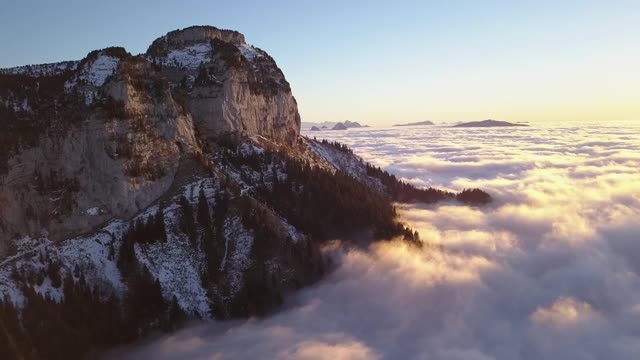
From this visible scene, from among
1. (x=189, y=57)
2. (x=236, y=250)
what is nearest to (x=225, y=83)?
(x=189, y=57)

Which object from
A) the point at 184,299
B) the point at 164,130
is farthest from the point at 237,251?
the point at 164,130

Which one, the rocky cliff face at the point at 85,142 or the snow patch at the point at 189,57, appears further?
the snow patch at the point at 189,57

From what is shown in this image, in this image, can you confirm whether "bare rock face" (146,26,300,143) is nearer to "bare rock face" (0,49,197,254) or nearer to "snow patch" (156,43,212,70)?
"snow patch" (156,43,212,70)

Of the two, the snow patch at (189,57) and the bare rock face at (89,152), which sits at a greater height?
the snow patch at (189,57)

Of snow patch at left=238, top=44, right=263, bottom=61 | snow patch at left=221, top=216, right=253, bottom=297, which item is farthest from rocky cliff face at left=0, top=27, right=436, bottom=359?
snow patch at left=238, top=44, right=263, bottom=61

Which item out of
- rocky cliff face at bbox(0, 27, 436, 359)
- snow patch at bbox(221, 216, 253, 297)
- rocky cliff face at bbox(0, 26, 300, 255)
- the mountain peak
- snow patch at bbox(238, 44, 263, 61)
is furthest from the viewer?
snow patch at bbox(238, 44, 263, 61)


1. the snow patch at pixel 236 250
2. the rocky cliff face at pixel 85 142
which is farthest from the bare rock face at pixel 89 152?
the snow patch at pixel 236 250

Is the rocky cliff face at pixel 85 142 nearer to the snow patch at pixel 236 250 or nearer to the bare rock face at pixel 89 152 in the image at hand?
the bare rock face at pixel 89 152

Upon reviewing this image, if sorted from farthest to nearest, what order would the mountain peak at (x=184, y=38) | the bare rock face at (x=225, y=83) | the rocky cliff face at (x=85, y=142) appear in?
the mountain peak at (x=184, y=38), the bare rock face at (x=225, y=83), the rocky cliff face at (x=85, y=142)
